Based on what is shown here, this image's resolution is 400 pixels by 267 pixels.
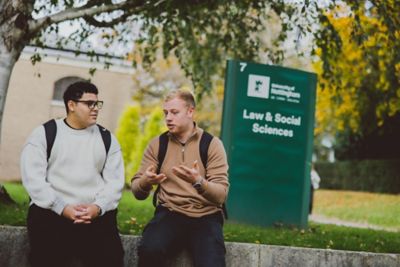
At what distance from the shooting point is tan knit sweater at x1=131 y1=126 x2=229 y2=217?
178 inches

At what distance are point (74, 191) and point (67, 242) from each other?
0.41m

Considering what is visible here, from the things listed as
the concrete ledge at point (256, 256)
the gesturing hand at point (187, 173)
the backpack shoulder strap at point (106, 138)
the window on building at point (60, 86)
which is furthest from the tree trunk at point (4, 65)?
the window on building at point (60, 86)

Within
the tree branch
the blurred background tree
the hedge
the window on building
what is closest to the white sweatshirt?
the tree branch

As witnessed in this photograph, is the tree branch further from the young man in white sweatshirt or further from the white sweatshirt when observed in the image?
the white sweatshirt

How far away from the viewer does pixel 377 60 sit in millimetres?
13977

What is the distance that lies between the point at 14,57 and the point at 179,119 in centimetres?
356

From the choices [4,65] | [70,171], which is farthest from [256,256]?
[4,65]

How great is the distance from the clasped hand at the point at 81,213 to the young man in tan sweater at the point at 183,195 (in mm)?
436

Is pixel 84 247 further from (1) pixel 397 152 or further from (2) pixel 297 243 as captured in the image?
(1) pixel 397 152

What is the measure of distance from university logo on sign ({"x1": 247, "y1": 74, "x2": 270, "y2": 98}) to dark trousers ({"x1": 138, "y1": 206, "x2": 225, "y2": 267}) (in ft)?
13.5

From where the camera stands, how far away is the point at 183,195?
15.0ft

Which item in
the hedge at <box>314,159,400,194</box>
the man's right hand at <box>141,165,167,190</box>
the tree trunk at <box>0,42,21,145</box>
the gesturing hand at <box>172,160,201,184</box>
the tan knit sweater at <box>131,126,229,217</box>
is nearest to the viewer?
the gesturing hand at <box>172,160,201,184</box>

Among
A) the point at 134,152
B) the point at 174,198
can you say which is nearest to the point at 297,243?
the point at 174,198

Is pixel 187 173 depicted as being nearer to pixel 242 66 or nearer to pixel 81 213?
pixel 81 213
